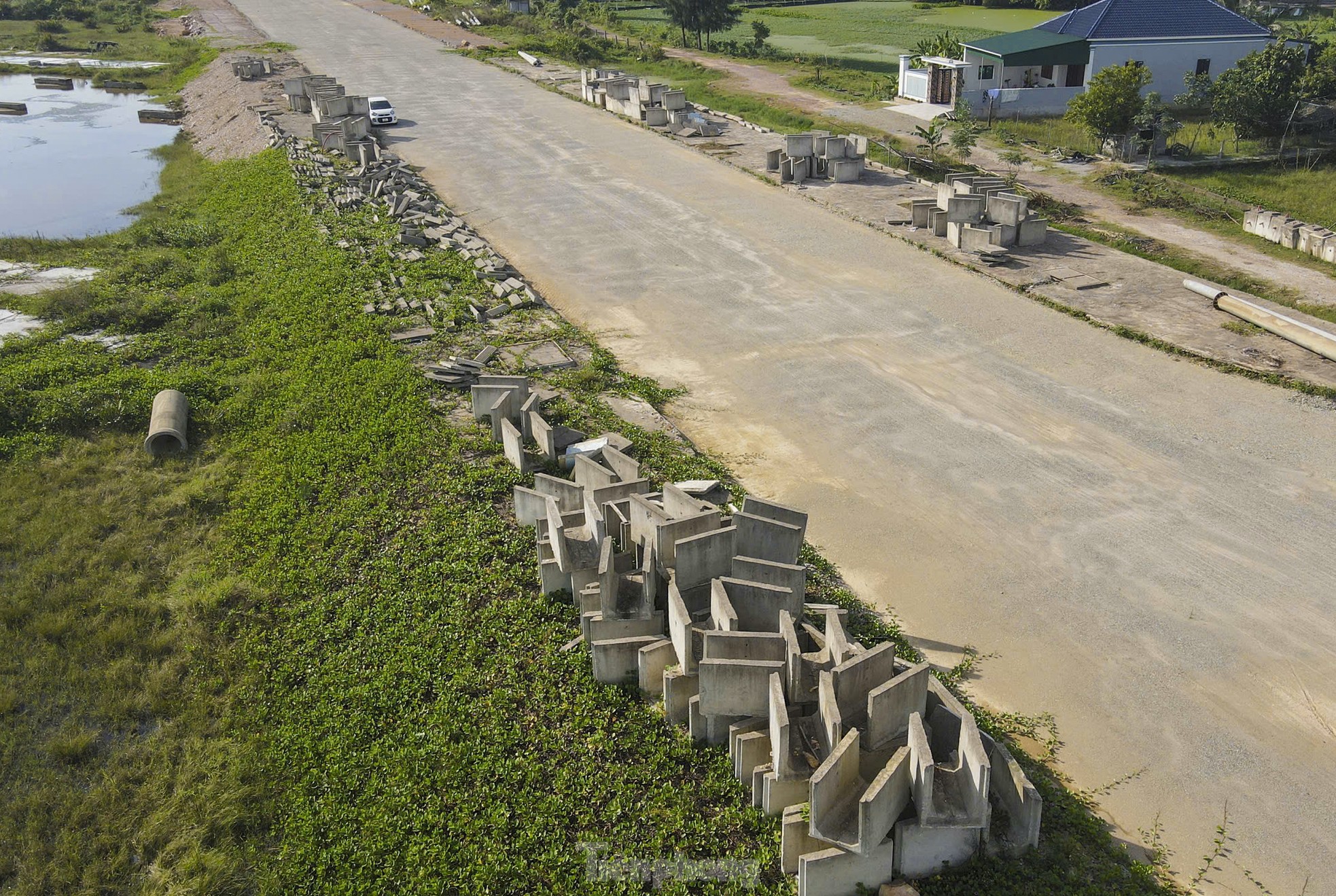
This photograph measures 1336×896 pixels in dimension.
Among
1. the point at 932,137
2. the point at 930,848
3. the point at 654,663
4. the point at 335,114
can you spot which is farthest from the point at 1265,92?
the point at 930,848

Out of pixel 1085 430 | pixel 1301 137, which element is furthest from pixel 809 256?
pixel 1301 137

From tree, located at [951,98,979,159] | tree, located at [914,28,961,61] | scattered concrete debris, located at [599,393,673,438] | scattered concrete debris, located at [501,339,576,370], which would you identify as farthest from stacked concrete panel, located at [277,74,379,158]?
tree, located at [914,28,961,61]

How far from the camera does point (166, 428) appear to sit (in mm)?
15234

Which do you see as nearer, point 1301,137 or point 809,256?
point 809,256

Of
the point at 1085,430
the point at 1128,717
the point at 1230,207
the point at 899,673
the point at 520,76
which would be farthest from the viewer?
the point at 520,76

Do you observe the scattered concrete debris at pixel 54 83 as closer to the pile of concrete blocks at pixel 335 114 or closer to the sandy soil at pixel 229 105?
the sandy soil at pixel 229 105

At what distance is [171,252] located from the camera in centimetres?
2425

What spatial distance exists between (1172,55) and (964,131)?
14.6 metres

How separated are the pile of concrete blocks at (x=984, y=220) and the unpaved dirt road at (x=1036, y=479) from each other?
119 centimetres

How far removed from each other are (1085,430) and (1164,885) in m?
8.39

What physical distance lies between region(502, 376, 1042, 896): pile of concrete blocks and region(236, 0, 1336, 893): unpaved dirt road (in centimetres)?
149

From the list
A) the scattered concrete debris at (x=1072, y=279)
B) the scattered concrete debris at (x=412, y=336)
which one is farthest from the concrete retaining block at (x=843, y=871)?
the scattered concrete debris at (x=1072, y=279)

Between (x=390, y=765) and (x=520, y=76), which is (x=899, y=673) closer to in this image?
(x=390, y=765)

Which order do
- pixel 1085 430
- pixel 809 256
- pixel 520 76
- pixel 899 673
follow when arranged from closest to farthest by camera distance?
pixel 899 673
pixel 1085 430
pixel 809 256
pixel 520 76
